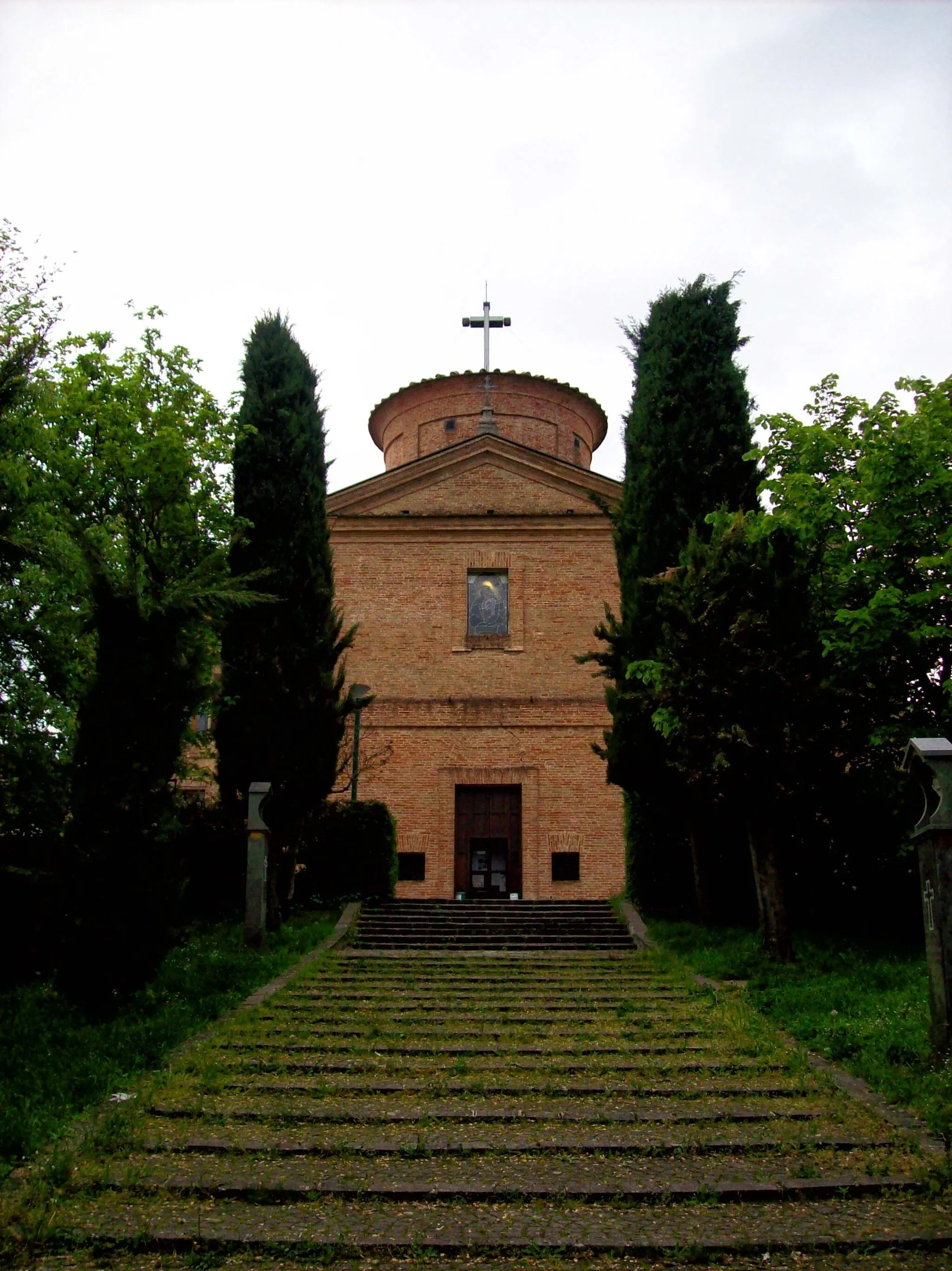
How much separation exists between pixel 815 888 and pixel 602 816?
6471mm

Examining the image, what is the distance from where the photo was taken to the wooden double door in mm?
20344

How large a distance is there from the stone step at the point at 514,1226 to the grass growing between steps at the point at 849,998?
4.28 feet

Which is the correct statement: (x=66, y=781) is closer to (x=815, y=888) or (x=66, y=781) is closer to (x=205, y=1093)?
(x=205, y=1093)

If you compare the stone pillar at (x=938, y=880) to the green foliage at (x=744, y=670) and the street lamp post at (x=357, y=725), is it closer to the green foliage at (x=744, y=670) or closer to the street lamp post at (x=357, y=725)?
the green foliage at (x=744, y=670)

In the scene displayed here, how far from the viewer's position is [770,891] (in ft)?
39.5

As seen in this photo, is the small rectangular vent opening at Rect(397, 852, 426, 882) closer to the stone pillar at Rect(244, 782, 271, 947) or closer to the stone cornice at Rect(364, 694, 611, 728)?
the stone cornice at Rect(364, 694, 611, 728)

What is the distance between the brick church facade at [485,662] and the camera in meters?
20.2

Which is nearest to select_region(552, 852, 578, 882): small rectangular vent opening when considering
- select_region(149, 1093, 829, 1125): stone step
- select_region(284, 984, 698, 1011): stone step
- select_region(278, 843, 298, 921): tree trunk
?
select_region(278, 843, 298, 921): tree trunk

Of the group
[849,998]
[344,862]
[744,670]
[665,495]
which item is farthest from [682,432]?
[849,998]

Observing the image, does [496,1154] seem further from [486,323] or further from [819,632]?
[486,323]

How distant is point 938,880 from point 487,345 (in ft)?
66.5

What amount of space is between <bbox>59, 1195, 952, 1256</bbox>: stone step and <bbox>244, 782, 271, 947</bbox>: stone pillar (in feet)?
23.4

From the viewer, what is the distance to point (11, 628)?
33.3ft

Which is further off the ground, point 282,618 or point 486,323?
point 486,323
